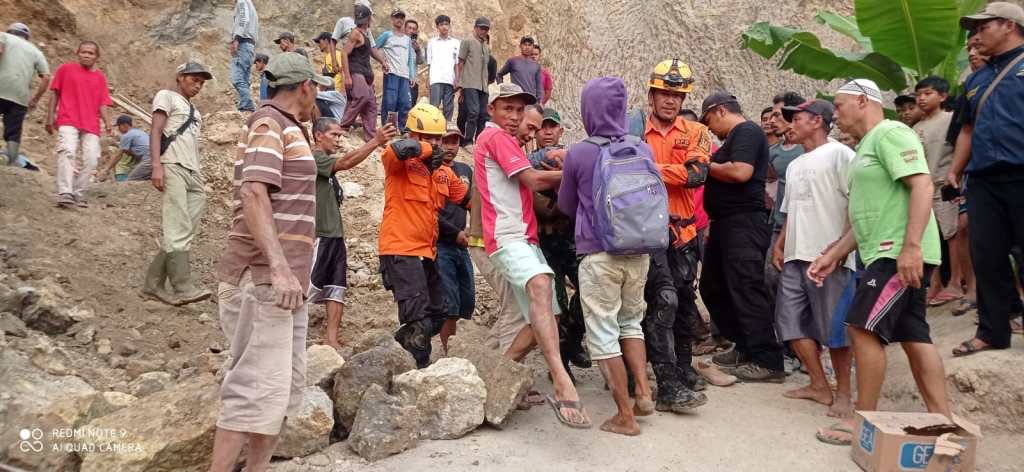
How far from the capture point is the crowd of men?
3209mm

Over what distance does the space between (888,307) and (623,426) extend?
1468mm

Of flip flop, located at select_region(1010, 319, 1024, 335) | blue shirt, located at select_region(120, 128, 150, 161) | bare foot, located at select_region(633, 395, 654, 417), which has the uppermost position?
blue shirt, located at select_region(120, 128, 150, 161)

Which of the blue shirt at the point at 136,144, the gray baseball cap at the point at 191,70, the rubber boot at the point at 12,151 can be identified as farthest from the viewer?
the blue shirt at the point at 136,144

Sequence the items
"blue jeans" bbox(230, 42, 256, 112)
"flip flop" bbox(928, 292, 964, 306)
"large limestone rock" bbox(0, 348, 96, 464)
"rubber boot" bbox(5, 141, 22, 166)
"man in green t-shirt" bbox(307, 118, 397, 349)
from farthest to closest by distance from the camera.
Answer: "blue jeans" bbox(230, 42, 256, 112) < "rubber boot" bbox(5, 141, 22, 166) < "flip flop" bbox(928, 292, 964, 306) < "man in green t-shirt" bbox(307, 118, 397, 349) < "large limestone rock" bbox(0, 348, 96, 464)

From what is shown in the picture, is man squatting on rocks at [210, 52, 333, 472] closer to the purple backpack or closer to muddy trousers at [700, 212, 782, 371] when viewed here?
the purple backpack

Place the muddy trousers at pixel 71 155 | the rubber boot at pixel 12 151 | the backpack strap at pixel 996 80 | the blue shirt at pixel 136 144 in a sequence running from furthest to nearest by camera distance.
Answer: the blue shirt at pixel 136 144 < the rubber boot at pixel 12 151 < the muddy trousers at pixel 71 155 < the backpack strap at pixel 996 80

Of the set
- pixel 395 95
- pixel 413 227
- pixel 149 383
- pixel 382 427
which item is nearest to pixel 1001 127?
pixel 413 227

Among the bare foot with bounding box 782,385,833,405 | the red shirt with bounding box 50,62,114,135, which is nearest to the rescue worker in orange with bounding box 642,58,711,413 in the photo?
the bare foot with bounding box 782,385,833,405

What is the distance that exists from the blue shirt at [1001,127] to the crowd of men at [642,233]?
14 mm

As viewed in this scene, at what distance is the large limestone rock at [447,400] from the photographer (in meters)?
3.90

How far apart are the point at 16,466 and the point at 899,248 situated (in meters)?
4.51

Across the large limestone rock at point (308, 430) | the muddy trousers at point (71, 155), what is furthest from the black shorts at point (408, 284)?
the muddy trousers at point (71, 155)

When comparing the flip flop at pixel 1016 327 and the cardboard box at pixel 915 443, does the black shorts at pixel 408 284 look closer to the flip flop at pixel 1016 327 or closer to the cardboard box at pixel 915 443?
the cardboard box at pixel 915 443

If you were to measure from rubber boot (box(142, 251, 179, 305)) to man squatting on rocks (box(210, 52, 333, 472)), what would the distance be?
3761mm
